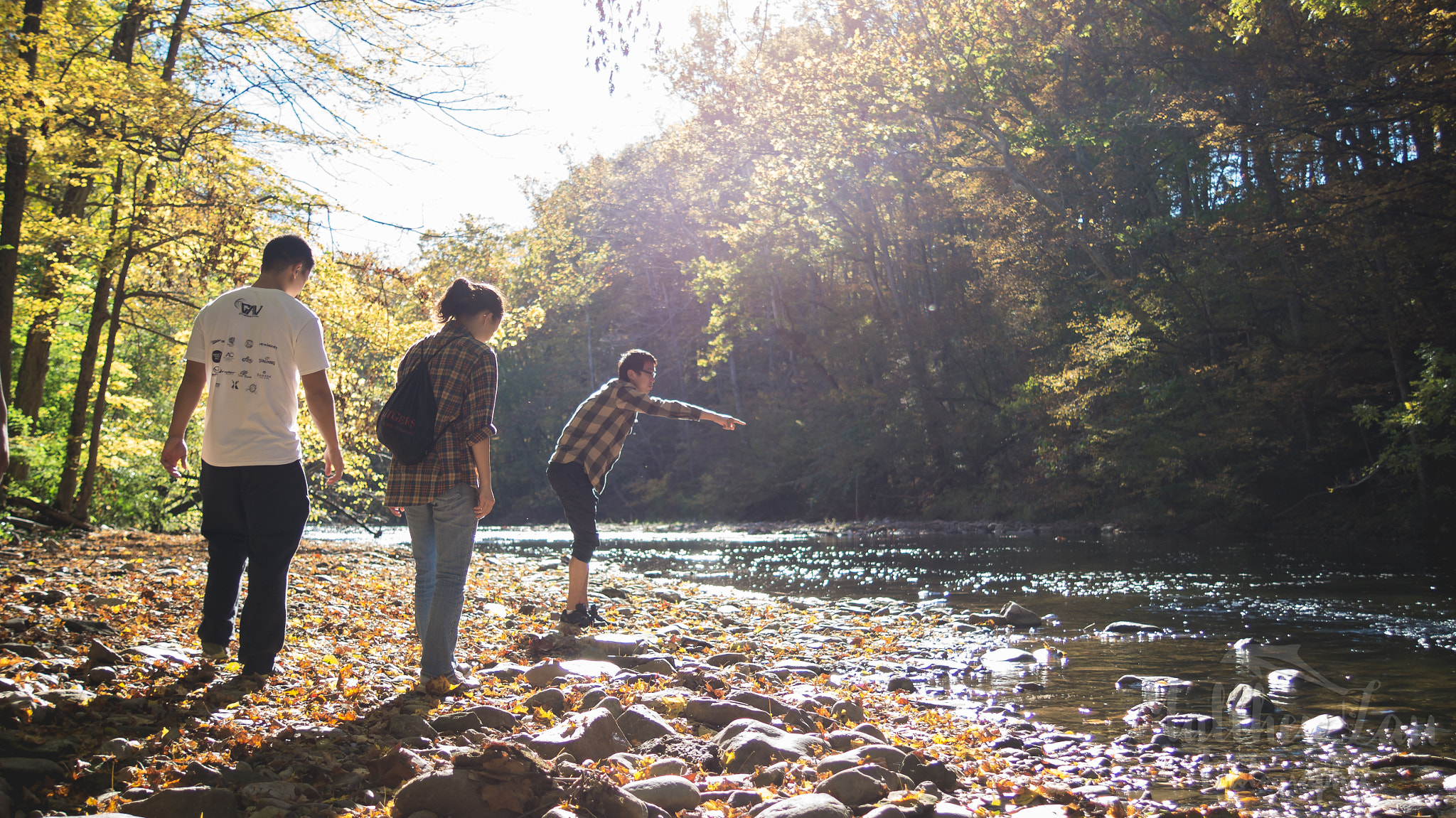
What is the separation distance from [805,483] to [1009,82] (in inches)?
553

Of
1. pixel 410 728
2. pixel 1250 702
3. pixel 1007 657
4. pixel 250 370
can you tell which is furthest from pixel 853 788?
pixel 1007 657

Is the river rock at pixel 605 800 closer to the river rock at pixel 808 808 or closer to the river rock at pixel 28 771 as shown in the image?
the river rock at pixel 808 808

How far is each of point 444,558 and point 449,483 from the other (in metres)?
0.34

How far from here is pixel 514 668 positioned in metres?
4.52

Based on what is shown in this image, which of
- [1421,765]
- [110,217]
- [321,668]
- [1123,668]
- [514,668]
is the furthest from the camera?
[110,217]

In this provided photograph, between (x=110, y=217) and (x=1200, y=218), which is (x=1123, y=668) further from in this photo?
(x=1200, y=218)

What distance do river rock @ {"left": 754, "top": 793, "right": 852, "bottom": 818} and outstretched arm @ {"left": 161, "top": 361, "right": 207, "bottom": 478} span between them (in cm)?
279

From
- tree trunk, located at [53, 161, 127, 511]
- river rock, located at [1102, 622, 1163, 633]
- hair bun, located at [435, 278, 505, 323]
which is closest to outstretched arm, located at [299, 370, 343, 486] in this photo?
hair bun, located at [435, 278, 505, 323]

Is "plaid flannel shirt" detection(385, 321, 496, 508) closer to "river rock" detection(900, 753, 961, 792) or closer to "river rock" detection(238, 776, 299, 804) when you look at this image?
"river rock" detection(238, 776, 299, 804)

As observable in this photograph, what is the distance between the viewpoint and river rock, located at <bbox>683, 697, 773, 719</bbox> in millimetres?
3941

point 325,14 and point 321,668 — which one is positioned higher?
point 325,14

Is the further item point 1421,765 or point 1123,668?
point 1123,668

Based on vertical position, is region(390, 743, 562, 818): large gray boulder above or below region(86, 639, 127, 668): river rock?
below

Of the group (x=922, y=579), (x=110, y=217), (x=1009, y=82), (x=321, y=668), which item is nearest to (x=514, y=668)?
(x=321, y=668)
